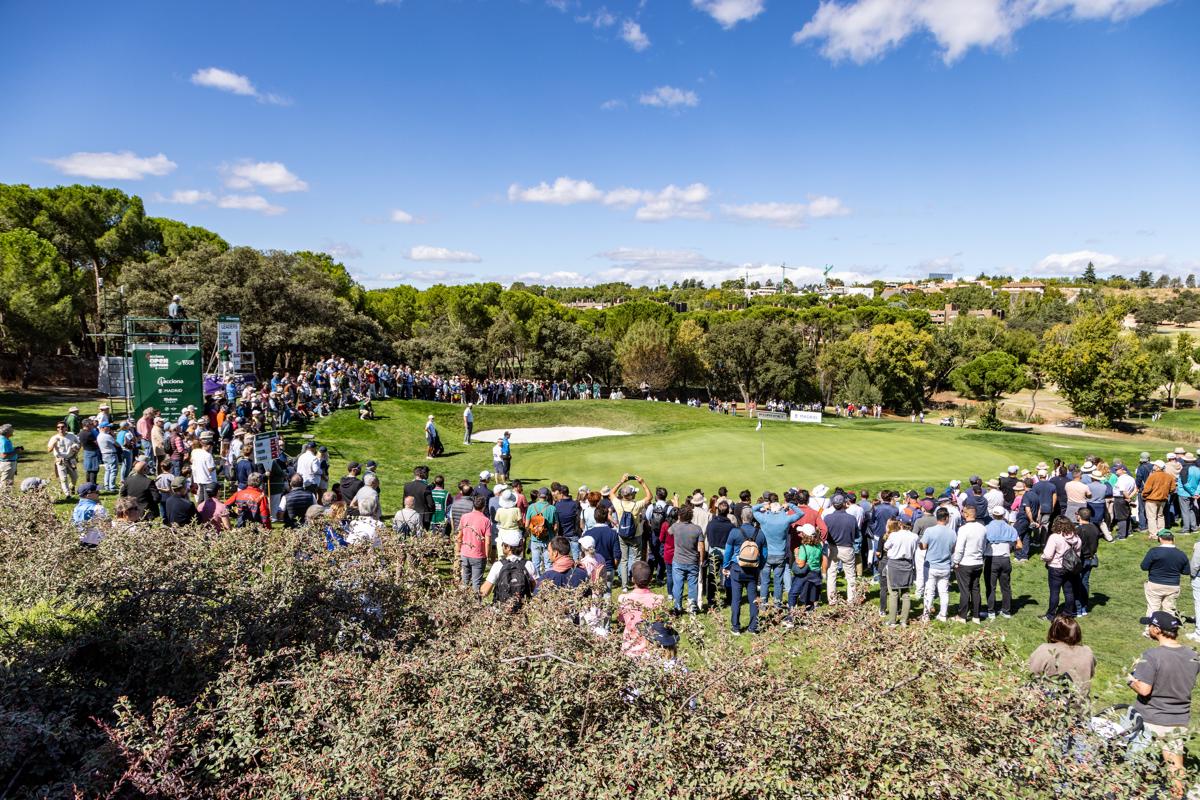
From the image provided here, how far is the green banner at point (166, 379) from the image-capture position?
698 inches

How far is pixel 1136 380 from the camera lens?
50812 mm

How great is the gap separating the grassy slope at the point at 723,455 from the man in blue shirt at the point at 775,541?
3468mm

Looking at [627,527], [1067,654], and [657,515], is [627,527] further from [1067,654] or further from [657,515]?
[1067,654]

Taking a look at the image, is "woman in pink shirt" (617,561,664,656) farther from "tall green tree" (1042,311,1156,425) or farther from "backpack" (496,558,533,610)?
"tall green tree" (1042,311,1156,425)

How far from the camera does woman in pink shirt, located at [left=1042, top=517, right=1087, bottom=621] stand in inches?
372

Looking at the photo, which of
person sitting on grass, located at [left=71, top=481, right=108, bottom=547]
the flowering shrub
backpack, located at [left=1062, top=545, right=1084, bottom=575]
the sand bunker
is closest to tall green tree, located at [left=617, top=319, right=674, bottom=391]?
the sand bunker

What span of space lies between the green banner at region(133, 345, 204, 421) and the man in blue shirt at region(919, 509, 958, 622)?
57.9ft

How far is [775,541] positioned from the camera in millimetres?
9977

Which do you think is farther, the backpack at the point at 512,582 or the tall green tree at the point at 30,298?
the tall green tree at the point at 30,298

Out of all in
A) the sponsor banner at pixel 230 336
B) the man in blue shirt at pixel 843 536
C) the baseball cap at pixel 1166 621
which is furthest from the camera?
the sponsor banner at pixel 230 336

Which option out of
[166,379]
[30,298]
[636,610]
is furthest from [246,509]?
[30,298]

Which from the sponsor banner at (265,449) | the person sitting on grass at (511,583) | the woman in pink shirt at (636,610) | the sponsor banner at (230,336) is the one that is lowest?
the person sitting on grass at (511,583)

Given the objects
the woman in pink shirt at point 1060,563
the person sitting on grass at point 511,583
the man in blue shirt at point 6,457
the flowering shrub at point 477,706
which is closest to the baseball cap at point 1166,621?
the flowering shrub at point 477,706

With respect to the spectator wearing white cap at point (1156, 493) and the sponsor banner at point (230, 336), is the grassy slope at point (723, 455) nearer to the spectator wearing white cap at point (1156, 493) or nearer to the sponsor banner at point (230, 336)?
the spectator wearing white cap at point (1156, 493)
